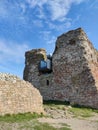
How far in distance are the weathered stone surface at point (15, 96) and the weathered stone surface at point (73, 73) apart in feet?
26.7

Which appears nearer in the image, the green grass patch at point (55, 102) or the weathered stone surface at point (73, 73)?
the weathered stone surface at point (73, 73)

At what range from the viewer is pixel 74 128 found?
13633mm

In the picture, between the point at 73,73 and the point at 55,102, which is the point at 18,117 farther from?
the point at 73,73

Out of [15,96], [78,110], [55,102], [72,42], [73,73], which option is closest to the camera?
[15,96]

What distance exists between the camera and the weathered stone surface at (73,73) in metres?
24.7

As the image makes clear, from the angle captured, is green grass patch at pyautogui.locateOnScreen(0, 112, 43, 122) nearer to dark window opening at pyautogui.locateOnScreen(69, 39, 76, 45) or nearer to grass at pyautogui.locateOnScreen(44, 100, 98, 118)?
grass at pyautogui.locateOnScreen(44, 100, 98, 118)

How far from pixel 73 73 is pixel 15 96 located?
11.1m

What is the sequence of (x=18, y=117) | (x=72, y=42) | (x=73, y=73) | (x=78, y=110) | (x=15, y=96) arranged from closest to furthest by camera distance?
(x=18, y=117) < (x=15, y=96) < (x=78, y=110) < (x=73, y=73) < (x=72, y=42)

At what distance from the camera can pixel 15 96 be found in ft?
51.4

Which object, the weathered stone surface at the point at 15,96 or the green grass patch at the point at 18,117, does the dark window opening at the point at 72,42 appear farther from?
the green grass patch at the point at 18,117

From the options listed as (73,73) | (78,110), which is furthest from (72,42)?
(78,110)

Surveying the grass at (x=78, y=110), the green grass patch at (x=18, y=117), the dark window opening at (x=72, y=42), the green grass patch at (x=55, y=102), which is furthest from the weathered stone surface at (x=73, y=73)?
the green grass patch at (x=18, y=117)

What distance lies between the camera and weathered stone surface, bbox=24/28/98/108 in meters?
24.7

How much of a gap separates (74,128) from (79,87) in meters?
11.7
